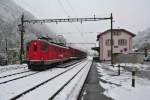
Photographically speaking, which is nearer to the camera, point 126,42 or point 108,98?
point 108,98

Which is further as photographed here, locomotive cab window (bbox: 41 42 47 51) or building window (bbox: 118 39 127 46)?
building window (bbox: 118 39 127 46)

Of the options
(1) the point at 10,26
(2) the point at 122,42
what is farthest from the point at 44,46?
(1) the point at 10,26

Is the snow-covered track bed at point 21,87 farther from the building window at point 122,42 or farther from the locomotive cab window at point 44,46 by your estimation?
the building window at point 122,42

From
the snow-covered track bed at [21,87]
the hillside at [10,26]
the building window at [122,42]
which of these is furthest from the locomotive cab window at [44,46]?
the hillside at [10,26]

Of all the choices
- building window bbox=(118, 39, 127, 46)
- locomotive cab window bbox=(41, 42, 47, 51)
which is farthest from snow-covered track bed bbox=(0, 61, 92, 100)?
building window bbox=(118, 39, 127, 46)

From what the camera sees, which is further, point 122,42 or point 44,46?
point 122,42

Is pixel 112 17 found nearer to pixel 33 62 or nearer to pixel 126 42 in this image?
pixel 33 62

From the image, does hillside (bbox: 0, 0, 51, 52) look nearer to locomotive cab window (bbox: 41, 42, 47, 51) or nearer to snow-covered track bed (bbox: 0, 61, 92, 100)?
locomotive cab window (bbox: 41, 42, 47, 51)

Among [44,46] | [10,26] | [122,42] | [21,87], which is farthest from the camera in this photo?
[10,26]

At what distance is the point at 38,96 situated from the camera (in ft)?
28.1

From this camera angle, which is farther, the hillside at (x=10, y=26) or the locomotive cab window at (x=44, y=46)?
the hillside at (x=10, y=26)

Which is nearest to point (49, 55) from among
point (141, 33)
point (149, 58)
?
point (149, 58)

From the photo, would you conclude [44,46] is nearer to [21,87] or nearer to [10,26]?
[21,87]

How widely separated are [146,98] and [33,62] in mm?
14378
